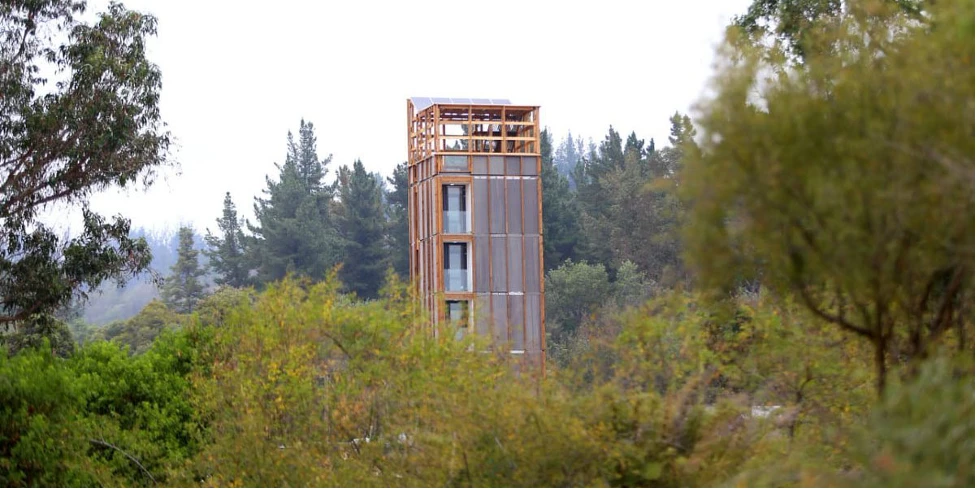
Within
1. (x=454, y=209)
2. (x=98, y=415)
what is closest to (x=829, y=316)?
(x=98, y=415)

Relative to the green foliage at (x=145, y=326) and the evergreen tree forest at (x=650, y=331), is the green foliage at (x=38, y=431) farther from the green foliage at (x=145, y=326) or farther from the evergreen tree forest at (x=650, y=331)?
the green foliage at (x=145, y=326)

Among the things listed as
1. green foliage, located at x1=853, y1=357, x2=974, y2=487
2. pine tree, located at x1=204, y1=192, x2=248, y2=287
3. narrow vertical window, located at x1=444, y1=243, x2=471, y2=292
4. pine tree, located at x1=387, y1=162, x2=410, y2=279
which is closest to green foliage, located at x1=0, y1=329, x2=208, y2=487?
narrow vertical window, located at x1=444, y1=243, x2=471, y2=292

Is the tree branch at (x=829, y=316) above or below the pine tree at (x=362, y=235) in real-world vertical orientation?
below

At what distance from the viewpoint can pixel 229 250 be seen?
→ 5078cm

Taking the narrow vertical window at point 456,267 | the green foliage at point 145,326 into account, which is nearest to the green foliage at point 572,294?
the green foliage at point 145,326

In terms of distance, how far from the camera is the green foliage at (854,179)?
532 centimetres

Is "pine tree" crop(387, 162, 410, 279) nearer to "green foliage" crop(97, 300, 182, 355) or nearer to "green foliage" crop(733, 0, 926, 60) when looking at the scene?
"green foliage" crop(97, 300, 182, 355)

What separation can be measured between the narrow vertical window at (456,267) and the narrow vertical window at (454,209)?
0.34 m

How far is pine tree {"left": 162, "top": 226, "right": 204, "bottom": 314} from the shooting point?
169ft

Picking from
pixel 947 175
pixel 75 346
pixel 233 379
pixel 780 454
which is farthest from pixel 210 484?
pixel 947 175

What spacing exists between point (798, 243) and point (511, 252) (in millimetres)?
18801

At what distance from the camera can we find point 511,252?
80.6 ft

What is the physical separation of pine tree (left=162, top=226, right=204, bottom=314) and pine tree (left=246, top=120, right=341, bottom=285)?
4321mm

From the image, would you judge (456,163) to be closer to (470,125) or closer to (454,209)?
(470,125)
